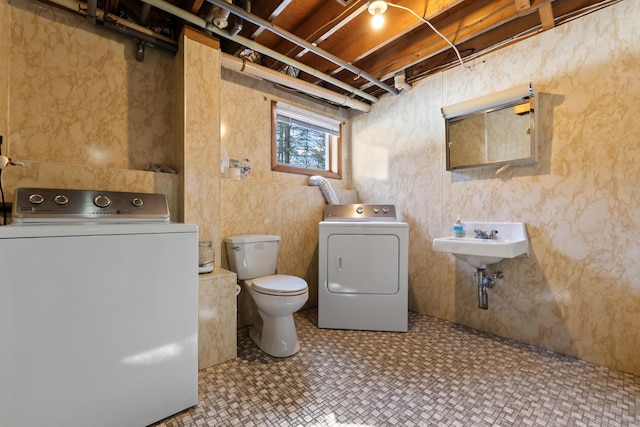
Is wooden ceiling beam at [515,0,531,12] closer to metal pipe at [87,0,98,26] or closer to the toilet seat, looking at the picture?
the toilet seat

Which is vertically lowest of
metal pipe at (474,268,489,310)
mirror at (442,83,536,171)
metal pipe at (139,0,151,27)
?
metal pipe at (474,268,489,310)

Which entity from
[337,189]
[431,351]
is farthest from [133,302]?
[337,189]

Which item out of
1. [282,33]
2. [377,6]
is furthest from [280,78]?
[377,6]

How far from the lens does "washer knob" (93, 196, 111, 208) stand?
4.73ft

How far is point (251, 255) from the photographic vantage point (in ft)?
7.09

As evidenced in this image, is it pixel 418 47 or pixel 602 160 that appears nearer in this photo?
pixel 602 160

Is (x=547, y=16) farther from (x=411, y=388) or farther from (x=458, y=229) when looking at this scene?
Result: (x=411, y=388)

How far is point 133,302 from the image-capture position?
3.97 ft

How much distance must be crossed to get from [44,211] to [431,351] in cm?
238

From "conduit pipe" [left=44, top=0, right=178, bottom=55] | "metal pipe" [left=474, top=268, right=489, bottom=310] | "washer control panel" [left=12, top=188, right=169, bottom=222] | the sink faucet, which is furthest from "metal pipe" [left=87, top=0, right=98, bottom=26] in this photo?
"metal pipe" [left=474, top=268, right=489, bottom=310]

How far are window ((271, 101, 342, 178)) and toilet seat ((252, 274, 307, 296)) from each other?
3.82 ft

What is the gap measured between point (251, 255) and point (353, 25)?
6.37 ft

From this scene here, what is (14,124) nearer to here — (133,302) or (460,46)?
(133,302)

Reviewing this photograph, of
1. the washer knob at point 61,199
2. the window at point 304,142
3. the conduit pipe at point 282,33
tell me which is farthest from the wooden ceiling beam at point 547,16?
the washer knob at point 61,199
